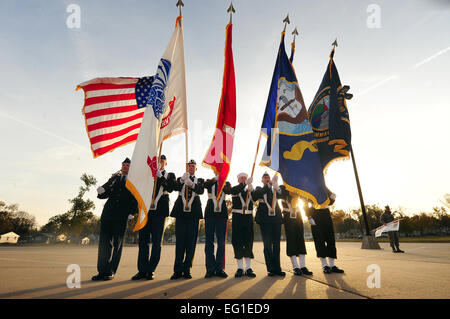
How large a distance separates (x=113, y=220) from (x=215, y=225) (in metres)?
2.02

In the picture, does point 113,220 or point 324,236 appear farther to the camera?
point 324,236

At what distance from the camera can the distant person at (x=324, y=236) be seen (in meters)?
5.17

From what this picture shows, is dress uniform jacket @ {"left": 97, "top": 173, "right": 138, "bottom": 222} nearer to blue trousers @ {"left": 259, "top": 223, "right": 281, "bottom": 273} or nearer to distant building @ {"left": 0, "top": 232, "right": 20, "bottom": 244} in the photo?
blue trousers @ {"left": 259, "top": 223, "right": 281, "bottom": 273}

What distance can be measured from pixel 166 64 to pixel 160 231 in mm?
3647

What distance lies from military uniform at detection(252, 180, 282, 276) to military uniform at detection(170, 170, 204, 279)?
1293 mm

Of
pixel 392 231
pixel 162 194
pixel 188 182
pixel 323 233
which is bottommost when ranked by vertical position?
pixel 392 231

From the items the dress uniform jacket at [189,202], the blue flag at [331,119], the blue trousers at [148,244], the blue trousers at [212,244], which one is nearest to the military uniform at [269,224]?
the blue trousers at [212,244]

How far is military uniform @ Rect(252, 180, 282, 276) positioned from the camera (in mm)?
4879

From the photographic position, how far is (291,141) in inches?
224

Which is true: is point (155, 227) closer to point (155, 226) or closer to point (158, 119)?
point (155, 226)

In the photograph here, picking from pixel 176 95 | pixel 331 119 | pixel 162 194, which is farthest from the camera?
pixel 331 119

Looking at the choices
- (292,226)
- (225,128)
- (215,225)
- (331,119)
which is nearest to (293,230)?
(292,226)

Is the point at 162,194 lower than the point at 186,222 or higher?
higher
